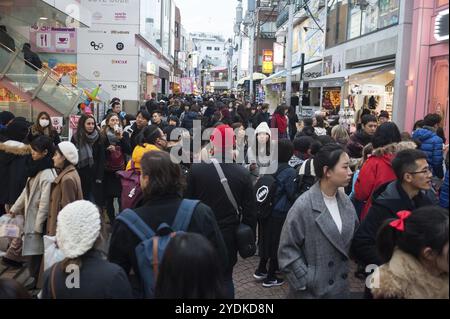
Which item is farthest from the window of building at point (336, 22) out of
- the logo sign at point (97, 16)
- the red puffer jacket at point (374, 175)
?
the red puffer jacket at point (374, 175)

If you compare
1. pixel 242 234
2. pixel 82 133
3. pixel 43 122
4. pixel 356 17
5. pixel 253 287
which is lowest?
pixel 253 287

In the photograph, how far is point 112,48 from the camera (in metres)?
21.6

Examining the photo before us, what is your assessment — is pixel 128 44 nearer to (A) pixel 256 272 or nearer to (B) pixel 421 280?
(A) pixel 256 272

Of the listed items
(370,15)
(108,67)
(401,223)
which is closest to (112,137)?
(401,223)

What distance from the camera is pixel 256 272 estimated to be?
6.01 m

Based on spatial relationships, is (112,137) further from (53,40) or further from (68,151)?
(53,40)

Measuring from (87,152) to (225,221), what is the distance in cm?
332

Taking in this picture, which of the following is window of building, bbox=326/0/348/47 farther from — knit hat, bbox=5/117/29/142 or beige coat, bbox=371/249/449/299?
beige coat, bbox=371/249/449/299

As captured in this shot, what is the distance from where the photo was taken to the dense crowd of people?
226 cm

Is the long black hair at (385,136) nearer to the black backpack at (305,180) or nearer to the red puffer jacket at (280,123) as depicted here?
the black backpack at (305,180)

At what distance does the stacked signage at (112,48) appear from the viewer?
21.2 metres

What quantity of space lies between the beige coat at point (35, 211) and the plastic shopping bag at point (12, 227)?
0.08 m

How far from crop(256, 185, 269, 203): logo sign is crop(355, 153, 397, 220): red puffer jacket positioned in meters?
1.07
